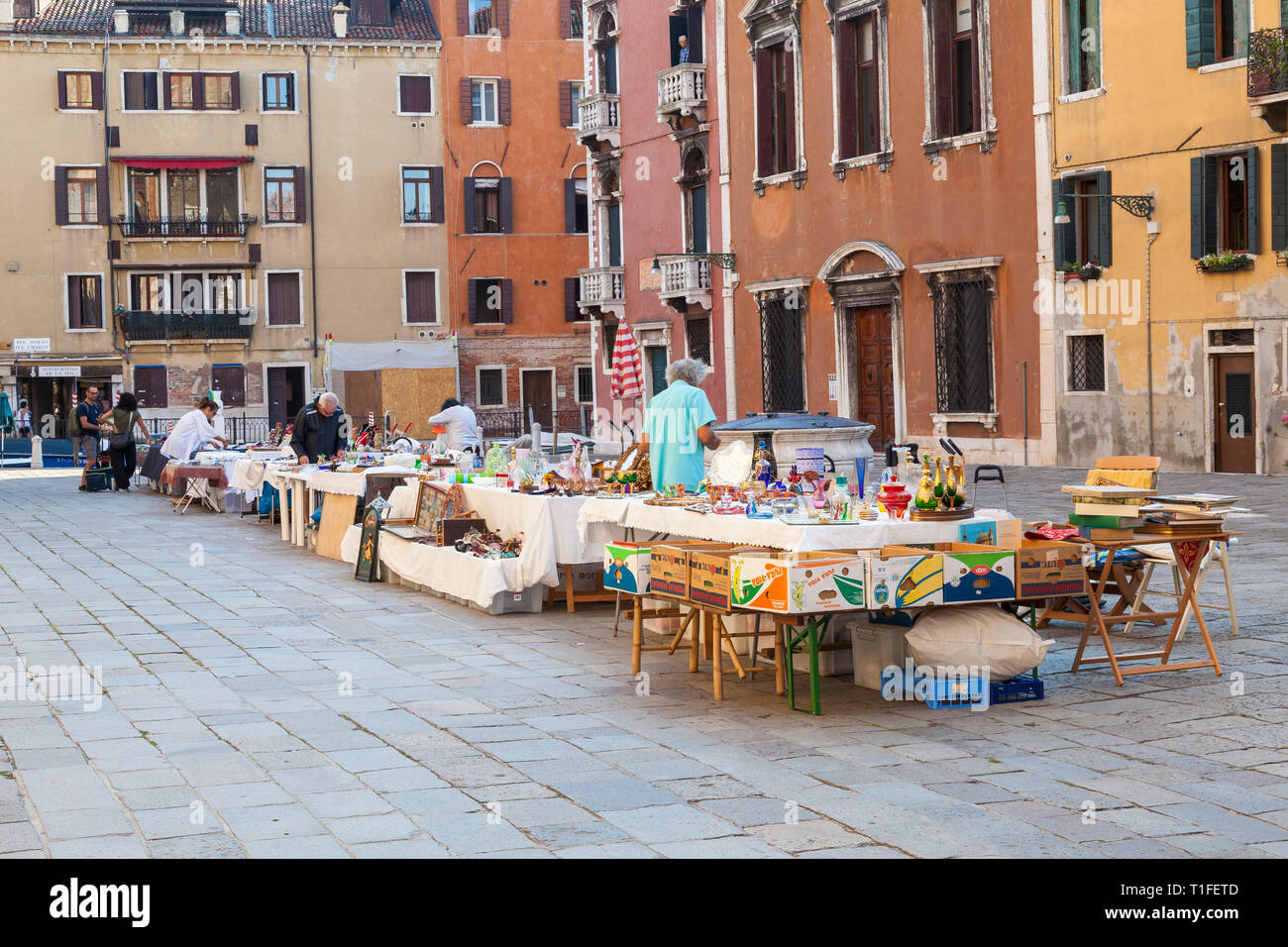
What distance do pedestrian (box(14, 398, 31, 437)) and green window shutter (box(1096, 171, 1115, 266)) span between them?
96.2ft

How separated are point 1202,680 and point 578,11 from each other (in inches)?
1652

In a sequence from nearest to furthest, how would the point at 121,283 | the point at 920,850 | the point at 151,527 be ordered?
the point at 920,850
the point at 151,527
the point at 121,283

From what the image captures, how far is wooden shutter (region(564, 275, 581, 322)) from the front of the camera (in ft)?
158

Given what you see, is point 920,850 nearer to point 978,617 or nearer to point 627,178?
point 978,617

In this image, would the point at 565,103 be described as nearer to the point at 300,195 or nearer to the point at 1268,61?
the point at 300,195

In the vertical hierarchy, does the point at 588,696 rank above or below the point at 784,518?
below

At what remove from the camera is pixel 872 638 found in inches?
320

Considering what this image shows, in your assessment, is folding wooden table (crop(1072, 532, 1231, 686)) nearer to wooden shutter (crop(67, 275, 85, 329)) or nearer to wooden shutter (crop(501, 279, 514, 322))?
wooden shutter (crop(501, 279, 514, 322))

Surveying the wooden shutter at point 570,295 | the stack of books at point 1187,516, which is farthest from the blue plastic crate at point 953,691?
the wooden shutter at point 570,295

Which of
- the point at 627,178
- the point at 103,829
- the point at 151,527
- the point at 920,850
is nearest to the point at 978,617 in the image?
the point at 920,850

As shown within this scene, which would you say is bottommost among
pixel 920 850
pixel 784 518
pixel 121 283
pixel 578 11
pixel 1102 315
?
pixel 920 850

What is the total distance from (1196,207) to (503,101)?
28.3 meters

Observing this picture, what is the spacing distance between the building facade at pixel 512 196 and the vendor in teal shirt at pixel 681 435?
35.8 meters

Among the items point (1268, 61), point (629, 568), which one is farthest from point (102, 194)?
Result: point (629, 568)
